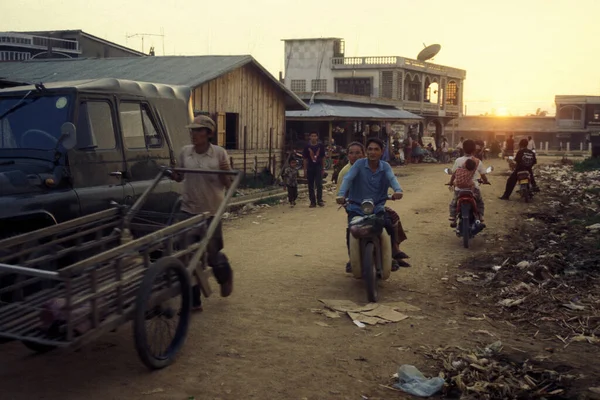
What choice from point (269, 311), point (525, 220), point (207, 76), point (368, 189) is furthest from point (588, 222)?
point (207, 76)

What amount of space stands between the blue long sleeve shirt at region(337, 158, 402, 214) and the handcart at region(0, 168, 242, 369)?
200cm

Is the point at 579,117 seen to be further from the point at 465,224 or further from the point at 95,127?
the point at 95,127

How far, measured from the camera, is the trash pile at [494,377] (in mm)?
4629

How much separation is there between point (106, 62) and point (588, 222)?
47.9 ft

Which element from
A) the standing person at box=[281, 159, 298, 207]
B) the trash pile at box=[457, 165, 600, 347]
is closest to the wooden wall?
the standing person at box=[281, 159, 298, 207]

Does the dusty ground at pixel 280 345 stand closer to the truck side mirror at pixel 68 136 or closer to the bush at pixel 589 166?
the truck side mirror at pixel 68 136

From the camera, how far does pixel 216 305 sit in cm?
682

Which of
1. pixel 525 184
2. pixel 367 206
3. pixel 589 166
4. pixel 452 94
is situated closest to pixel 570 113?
pixel 452 94

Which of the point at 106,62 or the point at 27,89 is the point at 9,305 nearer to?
the point at 27,89

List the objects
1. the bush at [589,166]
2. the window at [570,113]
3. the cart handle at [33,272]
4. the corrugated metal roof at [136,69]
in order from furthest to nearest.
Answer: the window at [570,113]
the bush at [589,166]
the corrugated metal roof at [136,69]
the cart handle at [33,272]

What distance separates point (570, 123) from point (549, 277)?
6133cm

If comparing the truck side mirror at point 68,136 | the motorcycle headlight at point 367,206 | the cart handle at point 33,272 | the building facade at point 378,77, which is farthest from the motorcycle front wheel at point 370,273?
the building facade at point 378,77

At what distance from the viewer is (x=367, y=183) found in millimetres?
7645

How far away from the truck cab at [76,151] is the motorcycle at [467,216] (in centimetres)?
494
